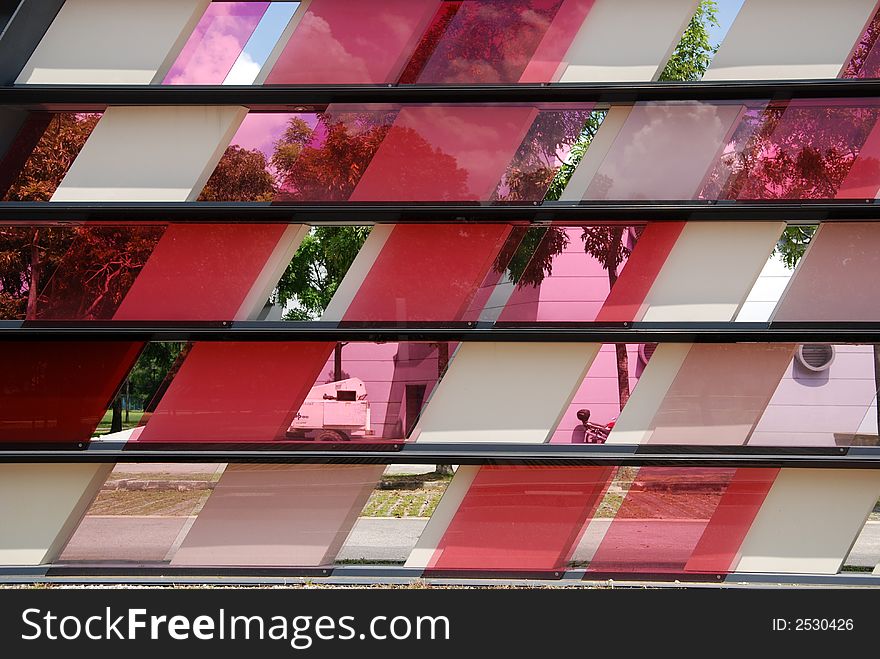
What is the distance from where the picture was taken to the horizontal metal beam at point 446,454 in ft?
13.4

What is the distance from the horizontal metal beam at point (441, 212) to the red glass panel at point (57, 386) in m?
0.61

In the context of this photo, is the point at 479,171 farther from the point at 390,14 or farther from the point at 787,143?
the point at 787,143

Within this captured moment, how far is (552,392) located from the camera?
163 inches

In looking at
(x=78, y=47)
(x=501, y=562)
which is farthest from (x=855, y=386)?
(x=78, y=47)

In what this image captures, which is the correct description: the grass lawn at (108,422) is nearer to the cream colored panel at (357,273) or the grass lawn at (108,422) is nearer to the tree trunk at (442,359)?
the cream colored panel at (357,273)

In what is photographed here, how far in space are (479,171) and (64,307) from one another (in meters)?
2.05

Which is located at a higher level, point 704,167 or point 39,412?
point 704,167

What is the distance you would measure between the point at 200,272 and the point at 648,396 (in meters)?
2.18

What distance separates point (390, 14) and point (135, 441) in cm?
236

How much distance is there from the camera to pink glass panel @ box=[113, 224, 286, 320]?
4160mm

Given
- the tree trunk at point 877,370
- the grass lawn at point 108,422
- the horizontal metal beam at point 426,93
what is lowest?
the grass lawn at point 108,422

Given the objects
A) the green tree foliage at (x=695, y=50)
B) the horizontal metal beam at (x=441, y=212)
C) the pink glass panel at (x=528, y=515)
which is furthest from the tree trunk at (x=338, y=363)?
the green tree foliage at (x=695, y=50)

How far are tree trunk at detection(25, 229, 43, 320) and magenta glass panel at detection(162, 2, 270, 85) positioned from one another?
0.98m

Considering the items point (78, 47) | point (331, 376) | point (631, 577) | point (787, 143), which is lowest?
point (631, 577)
